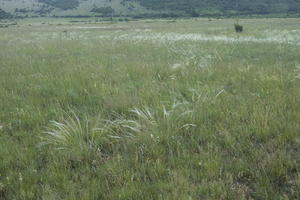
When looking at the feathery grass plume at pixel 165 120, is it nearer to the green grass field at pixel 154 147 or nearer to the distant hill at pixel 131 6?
the green grass field at pixel 154 147

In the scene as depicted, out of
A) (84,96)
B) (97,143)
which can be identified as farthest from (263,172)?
(84,96)

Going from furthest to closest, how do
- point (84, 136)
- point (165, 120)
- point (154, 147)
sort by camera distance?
point (165, 120) → point (84, 136) → point (154, 147)

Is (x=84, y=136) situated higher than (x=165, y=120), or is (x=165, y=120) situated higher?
(x=165, y=120)

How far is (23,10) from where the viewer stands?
170 metres

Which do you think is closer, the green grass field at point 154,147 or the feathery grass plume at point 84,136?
the green grass field at point 154,147

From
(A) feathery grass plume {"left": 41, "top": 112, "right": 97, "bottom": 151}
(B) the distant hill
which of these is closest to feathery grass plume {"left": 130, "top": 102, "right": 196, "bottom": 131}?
(A) feathery grass plume {"left": 41, "top": 112, "right": 97, "bottom": 151}

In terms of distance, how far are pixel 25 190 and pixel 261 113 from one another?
3.30 metres

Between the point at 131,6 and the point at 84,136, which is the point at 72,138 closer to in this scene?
the point at 84,136

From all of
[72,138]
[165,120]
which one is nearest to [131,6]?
[165,120]

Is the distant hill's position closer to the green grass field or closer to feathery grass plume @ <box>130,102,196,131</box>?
the green grass field

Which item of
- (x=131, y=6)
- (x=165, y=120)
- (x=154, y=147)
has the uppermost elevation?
(x=131, y=6)

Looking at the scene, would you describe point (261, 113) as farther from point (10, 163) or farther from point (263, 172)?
point (10, 163)

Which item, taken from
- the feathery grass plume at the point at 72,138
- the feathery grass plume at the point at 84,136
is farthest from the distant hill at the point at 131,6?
the feathery grass plume at the point at 72,138

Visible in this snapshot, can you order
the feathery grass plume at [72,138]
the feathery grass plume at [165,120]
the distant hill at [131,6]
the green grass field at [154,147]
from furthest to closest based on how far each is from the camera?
the distant hill at [131,6], the feathery grass plume at [165,120], the feathery grass plume at [72,138], the green grass field at [154,147]
